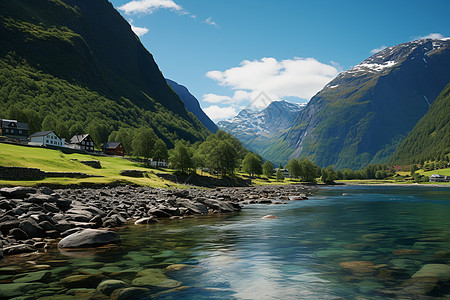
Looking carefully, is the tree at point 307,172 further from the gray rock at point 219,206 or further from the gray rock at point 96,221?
the gray rock at point 96,221

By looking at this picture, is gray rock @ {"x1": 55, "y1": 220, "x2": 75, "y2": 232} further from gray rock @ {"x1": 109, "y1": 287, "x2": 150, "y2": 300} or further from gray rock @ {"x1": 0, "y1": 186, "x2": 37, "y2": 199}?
gray rock @ {"x1": 109, "y1": 287, "x2": 150, "y2": 300}

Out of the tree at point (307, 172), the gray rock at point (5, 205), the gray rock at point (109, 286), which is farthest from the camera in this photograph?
the tree at point (307, 172)

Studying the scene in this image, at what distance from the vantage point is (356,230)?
75.5 feet

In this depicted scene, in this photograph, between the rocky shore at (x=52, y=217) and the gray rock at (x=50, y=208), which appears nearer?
the rocky shore at (x=52, y=217)

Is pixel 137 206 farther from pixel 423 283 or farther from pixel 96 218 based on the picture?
pixel 423 283

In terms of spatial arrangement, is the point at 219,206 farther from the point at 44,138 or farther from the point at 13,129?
the point at 13,129

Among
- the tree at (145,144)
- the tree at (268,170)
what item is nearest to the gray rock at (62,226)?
the tree at (145,144)

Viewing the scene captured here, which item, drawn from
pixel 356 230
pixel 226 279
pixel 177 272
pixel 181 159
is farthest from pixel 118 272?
pixel 181 159

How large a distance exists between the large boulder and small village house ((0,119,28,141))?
400ft

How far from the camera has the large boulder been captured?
51.8 feet

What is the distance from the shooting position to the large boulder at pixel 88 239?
15776 mm

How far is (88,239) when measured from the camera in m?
16.2

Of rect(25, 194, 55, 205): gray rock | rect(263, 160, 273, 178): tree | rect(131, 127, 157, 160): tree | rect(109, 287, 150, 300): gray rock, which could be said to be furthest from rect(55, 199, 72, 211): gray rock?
rect(263, 160, 273, 178): tree

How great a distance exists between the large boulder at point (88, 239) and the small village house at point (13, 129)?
12191 centimetres
